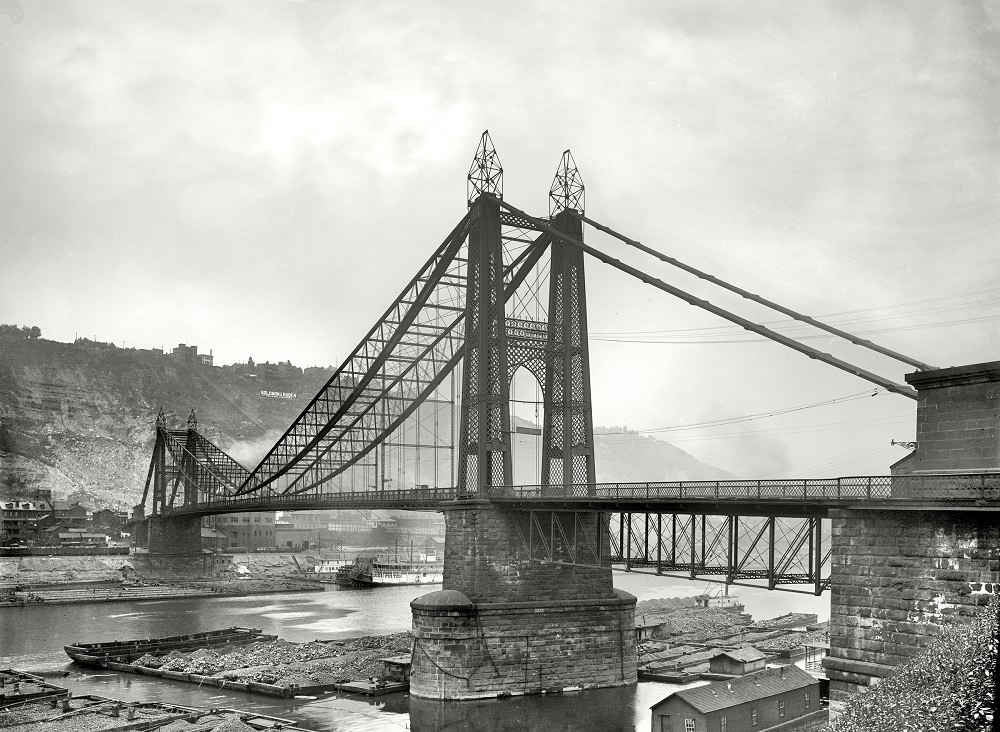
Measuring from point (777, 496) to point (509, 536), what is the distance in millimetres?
17004

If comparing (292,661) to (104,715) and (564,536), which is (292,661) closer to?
(104,715)

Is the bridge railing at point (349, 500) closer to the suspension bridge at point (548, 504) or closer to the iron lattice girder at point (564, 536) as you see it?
the suspension bridge at point (548, 504)

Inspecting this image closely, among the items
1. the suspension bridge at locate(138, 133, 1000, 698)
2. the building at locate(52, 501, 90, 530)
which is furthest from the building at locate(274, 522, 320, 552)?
the suspension bridge at locate(138, 133, 1000, 698)

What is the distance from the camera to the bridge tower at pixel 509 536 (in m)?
42.0

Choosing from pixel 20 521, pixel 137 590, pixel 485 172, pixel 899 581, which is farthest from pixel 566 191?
pixel 20 521

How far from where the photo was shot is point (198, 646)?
193 ft

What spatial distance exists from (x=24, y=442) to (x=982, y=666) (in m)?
178

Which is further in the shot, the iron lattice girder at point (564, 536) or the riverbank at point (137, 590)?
the riverbank at point (137, 590)

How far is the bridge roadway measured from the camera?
23.1 m

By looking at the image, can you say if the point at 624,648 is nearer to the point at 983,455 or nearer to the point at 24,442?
the point at 983,455

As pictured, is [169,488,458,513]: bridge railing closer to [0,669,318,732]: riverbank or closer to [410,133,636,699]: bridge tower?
[410,133,636,699]: bridge tower

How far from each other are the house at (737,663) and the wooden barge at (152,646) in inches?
1111

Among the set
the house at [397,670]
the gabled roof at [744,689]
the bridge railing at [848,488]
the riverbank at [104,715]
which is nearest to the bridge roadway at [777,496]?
the bridge railing at [848,488]

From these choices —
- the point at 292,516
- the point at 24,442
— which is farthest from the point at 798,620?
the point at 24,442
